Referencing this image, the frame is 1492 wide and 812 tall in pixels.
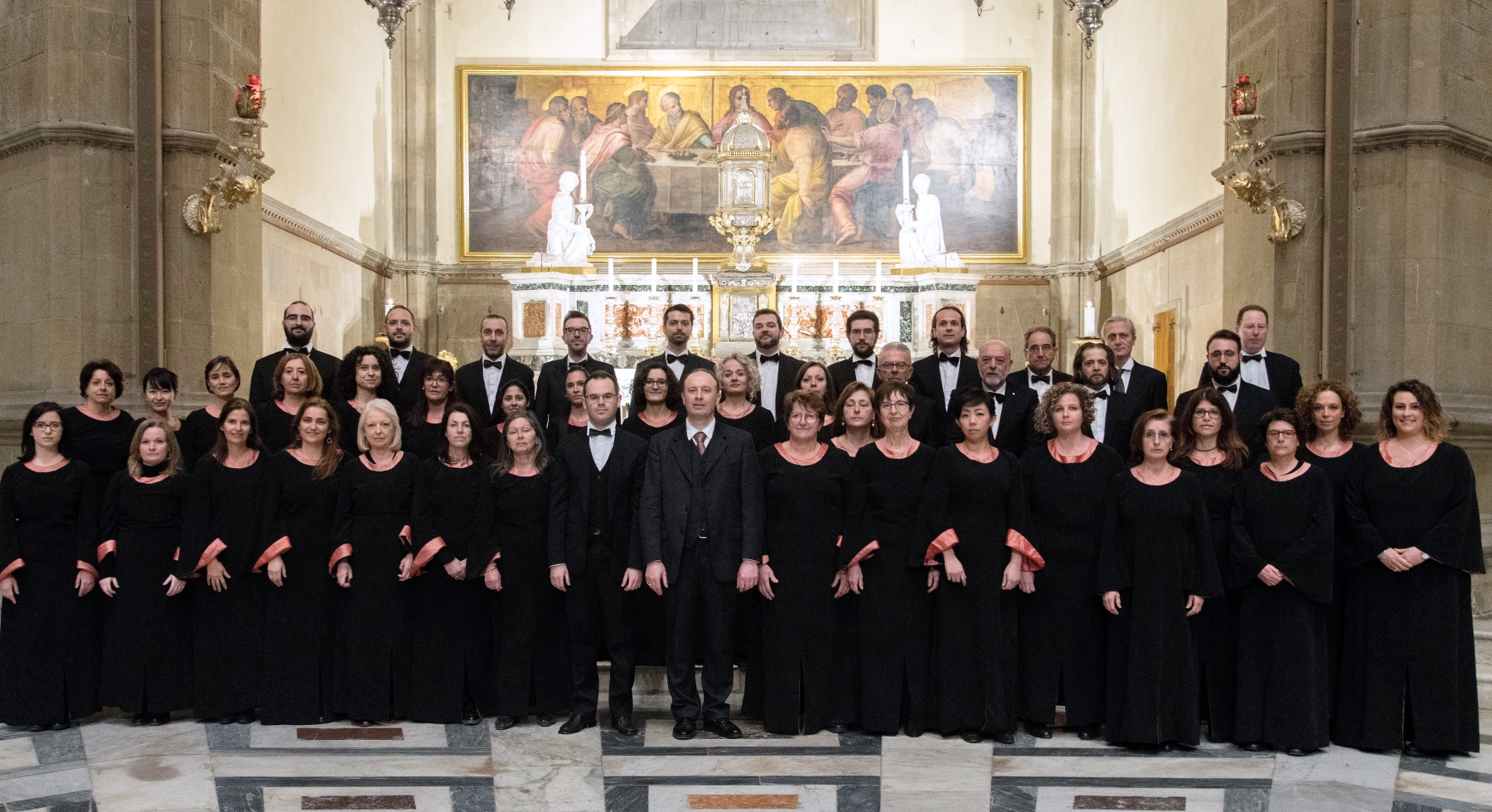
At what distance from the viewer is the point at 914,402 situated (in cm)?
685

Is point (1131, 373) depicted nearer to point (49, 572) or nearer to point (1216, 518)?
point (1216, 518)

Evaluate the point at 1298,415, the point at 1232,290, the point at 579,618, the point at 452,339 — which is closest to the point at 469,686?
the point at 579,618

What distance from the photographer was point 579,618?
612 cm

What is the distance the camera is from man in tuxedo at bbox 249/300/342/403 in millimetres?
7359

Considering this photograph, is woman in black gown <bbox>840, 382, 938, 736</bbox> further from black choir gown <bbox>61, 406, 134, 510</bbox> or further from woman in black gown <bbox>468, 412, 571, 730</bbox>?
black choir gown <bbox>61, 406, 134, 510</bbox>

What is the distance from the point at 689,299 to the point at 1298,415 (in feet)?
29.2

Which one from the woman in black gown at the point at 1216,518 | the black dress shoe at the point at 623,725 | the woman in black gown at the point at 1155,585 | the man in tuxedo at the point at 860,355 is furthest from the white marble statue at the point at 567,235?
the woman in black gown at the point at 1155,585

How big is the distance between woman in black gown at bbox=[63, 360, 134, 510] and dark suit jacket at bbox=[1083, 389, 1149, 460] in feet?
15.3

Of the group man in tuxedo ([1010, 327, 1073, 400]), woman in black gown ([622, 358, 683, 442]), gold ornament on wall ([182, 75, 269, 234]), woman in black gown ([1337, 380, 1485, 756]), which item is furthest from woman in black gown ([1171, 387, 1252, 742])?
gold ornament on wall ([182, 75, 269, 234])

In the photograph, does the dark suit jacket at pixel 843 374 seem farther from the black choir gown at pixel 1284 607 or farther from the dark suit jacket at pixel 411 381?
the black choir gown at pixel 1284 607

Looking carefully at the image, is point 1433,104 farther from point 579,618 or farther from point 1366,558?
point 579,618

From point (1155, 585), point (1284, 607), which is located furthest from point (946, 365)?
point (1284, 607)

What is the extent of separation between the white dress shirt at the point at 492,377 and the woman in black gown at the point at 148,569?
2013 millimetres

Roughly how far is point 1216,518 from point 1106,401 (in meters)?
1.08
